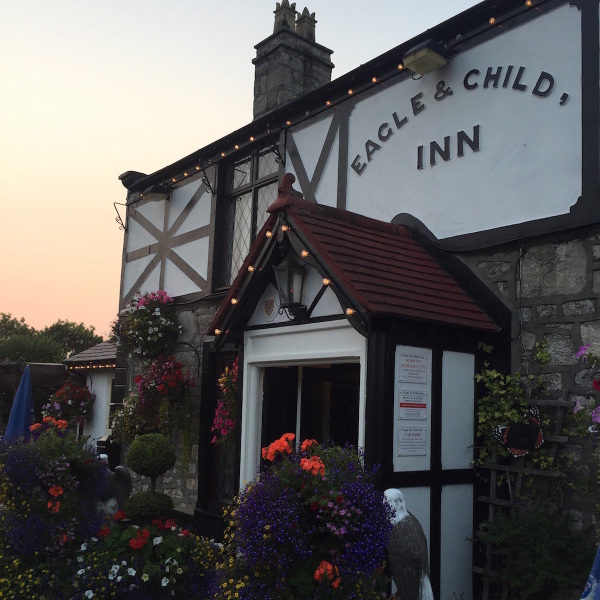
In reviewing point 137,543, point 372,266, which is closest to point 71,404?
point 137,543

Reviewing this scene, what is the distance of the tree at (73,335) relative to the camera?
40706 millimetres

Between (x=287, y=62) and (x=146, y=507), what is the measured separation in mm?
6586

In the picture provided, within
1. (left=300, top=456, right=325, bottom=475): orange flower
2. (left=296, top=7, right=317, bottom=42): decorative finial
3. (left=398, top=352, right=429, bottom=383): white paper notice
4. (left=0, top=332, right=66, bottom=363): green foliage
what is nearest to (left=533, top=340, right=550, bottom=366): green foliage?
(left=398, top=352, right=429, bottom=383): white paper notice

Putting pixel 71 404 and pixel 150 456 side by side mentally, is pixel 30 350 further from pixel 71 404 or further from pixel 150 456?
pixel 150 456

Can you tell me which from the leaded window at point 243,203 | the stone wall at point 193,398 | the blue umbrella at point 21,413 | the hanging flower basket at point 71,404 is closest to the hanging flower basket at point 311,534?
the stone wall at point 193,398

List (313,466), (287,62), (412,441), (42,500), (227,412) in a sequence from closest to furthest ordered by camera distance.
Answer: (313,466)
(412,441)
(42,500)
(227,412)
(287,62)

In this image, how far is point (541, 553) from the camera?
4500 millimetres

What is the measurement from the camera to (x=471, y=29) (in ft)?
19.8

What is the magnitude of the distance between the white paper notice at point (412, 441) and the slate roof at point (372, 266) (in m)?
0.84

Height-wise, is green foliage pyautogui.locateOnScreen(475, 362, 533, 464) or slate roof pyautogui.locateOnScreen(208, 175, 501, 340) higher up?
slate roof pyautogui.locateOnScreen(208, 175, 501, 340)

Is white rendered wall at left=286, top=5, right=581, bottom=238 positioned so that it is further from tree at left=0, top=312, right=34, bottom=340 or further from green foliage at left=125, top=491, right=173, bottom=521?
tree at left=0, top=312, right=34, bottom=340

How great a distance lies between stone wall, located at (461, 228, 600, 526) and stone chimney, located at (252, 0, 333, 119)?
5.03m

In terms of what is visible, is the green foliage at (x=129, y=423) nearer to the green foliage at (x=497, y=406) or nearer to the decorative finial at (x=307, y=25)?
the green foliage at (x=497, y=406)

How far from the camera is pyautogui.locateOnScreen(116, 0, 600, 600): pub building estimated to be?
5023 millimetres
